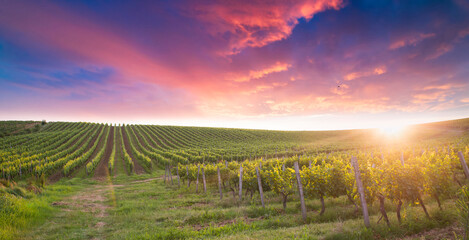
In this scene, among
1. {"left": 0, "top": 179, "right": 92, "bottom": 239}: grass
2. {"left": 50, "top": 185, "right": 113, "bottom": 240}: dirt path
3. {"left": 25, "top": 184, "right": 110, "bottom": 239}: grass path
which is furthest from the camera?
{"left": 50, "top": 185, "right": 113, "bottom": 240}: dirt path

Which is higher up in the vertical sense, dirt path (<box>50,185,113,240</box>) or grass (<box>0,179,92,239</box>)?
grass (<box>0,179,92,239</box>)

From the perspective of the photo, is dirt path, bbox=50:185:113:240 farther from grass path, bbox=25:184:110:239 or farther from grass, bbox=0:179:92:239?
grass, bbox=0:179:92:239

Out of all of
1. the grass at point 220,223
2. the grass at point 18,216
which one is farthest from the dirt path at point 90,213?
the grass at point 18,216

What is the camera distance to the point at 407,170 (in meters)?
7.36

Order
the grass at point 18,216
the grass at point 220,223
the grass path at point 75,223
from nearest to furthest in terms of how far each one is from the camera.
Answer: the grass at point 220,223
the grass at point 18,216
the grass path at point 75,223

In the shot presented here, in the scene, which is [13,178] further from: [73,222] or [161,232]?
[161,232]

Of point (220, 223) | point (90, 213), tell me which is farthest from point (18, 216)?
point (220, 223)

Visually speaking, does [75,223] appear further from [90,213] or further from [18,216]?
[18,216]

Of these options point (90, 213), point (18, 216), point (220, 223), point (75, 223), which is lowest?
point (90, 213)

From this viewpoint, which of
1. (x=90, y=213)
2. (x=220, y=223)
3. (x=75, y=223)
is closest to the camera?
(x=220, y=223)

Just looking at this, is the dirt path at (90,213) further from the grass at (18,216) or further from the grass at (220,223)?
the grass at (18,216)

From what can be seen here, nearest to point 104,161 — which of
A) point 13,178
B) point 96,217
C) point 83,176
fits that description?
point 83,176

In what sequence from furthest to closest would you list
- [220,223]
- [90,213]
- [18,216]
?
[90,213], [18,216], [220,223]

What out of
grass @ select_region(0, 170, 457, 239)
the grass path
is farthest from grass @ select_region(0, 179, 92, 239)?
the grass path
